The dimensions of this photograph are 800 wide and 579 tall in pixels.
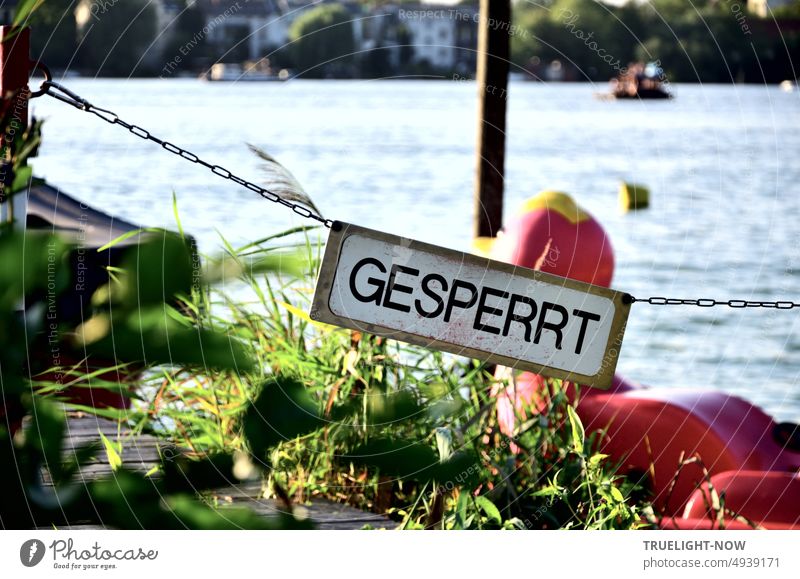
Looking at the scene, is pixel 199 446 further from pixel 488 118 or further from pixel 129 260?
pixel 129 260

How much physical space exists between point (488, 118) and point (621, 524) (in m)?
1.87

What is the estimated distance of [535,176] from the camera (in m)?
19.7

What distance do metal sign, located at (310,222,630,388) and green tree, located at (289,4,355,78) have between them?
78cm

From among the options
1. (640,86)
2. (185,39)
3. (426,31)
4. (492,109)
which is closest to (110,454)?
(492,109)

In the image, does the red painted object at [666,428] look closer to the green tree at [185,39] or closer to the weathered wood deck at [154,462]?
the weathered wood deck at [154,462]

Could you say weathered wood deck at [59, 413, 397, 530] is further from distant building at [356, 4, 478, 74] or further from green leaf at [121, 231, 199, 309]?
green leaf at [121, 231, 199, 309]

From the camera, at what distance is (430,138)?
80.0 ft

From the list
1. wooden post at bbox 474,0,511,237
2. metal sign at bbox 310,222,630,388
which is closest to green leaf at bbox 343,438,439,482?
metal sign at bbox 310,222,630,388

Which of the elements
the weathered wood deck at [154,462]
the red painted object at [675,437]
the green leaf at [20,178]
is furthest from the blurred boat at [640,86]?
the green leaf at [20,178]

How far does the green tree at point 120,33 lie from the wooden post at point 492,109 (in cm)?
→ 126

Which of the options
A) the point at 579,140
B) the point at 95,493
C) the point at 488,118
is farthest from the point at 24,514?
the point at 579,140
